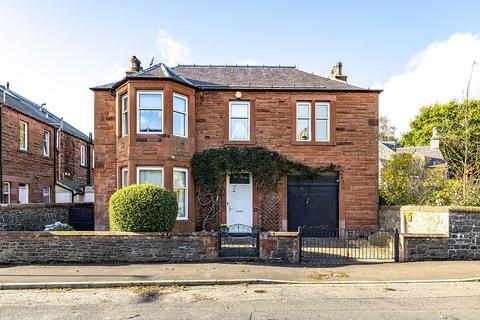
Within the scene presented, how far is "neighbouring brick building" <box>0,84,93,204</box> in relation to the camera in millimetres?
16656

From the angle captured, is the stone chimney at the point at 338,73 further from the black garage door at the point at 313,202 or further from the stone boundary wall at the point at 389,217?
the stone boundary wall at the point at 389,217

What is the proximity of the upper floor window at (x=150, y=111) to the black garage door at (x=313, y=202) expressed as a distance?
20.6 feet

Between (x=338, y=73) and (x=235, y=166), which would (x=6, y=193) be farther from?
(x=338, y=73)

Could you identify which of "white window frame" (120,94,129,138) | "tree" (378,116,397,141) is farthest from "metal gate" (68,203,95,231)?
"tree" (378,116,397,141)

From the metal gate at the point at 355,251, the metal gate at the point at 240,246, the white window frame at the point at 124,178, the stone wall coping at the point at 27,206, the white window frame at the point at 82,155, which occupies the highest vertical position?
the white window frame at the point at 82,155

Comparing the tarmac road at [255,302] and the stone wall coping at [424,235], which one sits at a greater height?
the stone wall coping at [424,235]

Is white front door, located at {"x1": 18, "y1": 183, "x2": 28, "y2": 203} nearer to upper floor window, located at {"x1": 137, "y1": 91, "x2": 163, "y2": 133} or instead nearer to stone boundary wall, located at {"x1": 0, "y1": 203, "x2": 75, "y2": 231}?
stone boundary wall, located at {"x1": 0, "y1": 203, "x2": 75, "y2": 231}

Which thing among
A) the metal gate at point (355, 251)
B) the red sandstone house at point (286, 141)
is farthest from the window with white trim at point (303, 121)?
the metal gate at point (355, 251)

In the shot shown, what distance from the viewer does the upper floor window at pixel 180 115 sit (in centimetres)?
1351

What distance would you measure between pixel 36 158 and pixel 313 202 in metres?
16.1

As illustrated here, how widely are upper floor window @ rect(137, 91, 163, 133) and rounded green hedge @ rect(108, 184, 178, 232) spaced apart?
3.72 meters

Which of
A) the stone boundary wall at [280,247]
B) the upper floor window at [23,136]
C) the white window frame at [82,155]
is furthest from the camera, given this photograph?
the white window frame at [82,155]

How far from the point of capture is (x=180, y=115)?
13.8 m

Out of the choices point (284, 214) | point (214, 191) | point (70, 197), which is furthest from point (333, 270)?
point (70, 197)
